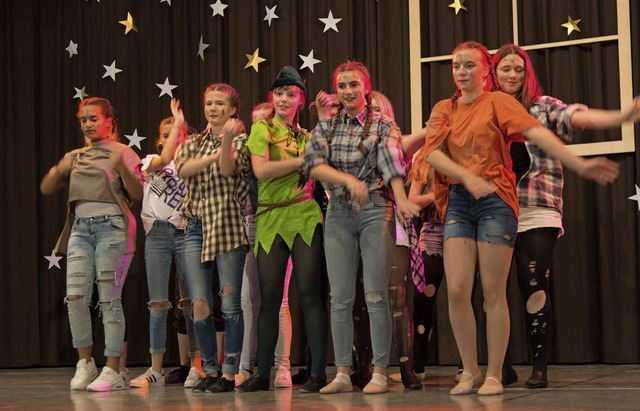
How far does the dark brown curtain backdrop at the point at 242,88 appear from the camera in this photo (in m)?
5.12

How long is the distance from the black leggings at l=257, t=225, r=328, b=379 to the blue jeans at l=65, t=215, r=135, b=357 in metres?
0.90

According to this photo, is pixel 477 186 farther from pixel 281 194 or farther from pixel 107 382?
pixel 107 382

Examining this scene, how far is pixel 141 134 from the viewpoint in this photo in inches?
257

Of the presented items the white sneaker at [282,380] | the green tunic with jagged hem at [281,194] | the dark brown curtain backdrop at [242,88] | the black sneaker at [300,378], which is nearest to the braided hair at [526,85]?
the green tunic with jagged hem at [281,194]

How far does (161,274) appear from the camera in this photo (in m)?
4.73

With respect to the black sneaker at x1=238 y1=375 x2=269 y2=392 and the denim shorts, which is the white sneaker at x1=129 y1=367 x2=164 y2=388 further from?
the denim shorts

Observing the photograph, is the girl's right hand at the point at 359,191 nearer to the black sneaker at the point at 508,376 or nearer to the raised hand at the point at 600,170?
the raised hand at the point at 600,170

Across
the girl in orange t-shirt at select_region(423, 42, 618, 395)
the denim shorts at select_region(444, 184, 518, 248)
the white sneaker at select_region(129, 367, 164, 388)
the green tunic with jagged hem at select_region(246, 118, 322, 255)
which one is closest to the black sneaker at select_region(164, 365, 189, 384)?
the white sneaker at select_region(129, 367, 164, 388)

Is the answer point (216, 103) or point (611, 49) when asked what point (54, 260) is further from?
point (611, 49)

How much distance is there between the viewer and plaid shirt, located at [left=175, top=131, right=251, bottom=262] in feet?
13.0

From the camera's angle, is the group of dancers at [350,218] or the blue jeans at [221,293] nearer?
the group of dancers at [350,218]

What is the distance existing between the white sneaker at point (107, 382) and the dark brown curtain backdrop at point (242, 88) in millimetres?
1737

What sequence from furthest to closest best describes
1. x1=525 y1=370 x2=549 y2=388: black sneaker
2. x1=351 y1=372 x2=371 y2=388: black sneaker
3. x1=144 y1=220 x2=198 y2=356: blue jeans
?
x1=144 y1=220 x2=198 y2=356: blue jeans → x1=351 y1=372 x2=371 y2=388: black sneaker → x1=525 y1=370 x2=549 y2=388: black sneaker

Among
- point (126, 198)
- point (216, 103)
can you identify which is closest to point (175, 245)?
point (126, 198)
